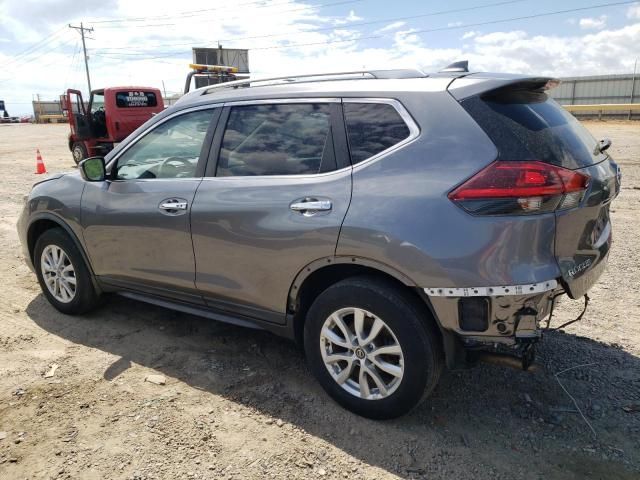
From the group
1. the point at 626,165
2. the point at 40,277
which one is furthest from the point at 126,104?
the point at 626,165

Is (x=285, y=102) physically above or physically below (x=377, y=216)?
above

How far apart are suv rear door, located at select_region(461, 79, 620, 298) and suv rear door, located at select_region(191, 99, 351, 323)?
0.80m

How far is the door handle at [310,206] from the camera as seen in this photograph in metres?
2.77

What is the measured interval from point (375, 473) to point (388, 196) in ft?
4.51

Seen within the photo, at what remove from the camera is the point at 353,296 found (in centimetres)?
273

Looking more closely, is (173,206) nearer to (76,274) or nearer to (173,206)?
(173,206)

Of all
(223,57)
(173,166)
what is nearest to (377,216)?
(173,166)

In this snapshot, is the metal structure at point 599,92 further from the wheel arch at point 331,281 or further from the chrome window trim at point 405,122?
the wheel arch at point 331,281

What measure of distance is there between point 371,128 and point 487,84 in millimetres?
627

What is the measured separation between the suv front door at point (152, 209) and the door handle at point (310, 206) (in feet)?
2.78

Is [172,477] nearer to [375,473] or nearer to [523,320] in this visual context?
[375,473]

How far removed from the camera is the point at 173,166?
11.8 feet

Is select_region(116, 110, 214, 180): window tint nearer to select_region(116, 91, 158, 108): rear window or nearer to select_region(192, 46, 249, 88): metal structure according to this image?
select_region(116, 91, 158, 108): rear window

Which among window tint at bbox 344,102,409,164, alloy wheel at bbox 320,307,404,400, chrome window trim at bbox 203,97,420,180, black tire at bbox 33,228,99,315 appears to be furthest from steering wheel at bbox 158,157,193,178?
alloy wheel at bbox 320,307,404,400
